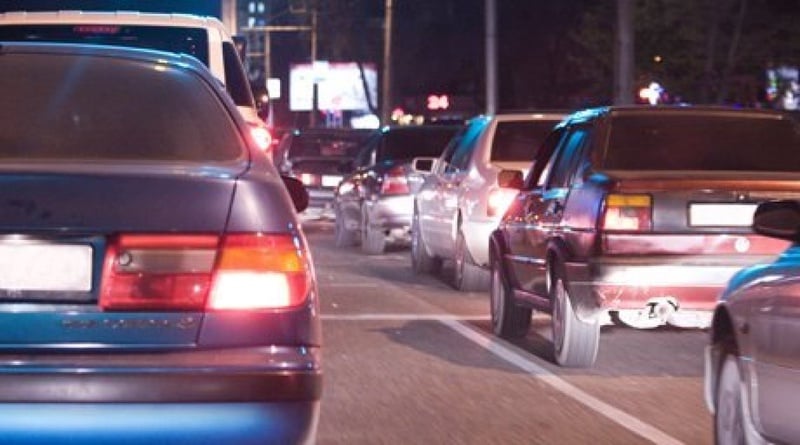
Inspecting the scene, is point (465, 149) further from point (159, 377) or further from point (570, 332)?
point (159, 377)

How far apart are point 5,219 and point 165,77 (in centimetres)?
131

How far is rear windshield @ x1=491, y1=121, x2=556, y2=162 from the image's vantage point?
1448 centimetres

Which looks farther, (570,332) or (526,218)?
(526,218)

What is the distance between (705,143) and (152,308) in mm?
6216

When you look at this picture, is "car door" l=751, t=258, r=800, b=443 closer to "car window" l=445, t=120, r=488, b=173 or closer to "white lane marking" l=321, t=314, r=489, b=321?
"white lane marking" l=321, t=314, r=489, b=321

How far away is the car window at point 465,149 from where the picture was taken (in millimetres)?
14727

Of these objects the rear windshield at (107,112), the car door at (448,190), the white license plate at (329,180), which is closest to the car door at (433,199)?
the car door at (448,190)

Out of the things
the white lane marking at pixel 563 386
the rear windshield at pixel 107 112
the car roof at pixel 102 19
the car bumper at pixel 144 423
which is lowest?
the white lane marking at pixel 563 386

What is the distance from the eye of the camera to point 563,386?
30.3 feet

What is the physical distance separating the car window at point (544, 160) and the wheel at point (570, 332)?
4.50 ft

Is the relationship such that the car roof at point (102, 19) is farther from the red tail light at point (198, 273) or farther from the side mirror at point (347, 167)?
the red tail light at point (198, 273)

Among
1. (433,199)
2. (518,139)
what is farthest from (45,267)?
(433,199)

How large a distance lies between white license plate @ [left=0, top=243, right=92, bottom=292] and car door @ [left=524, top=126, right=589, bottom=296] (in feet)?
17.0

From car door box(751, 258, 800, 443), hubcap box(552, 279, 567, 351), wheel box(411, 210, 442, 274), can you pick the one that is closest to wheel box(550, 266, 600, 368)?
hubcap box(552, 279, 567, 351)
